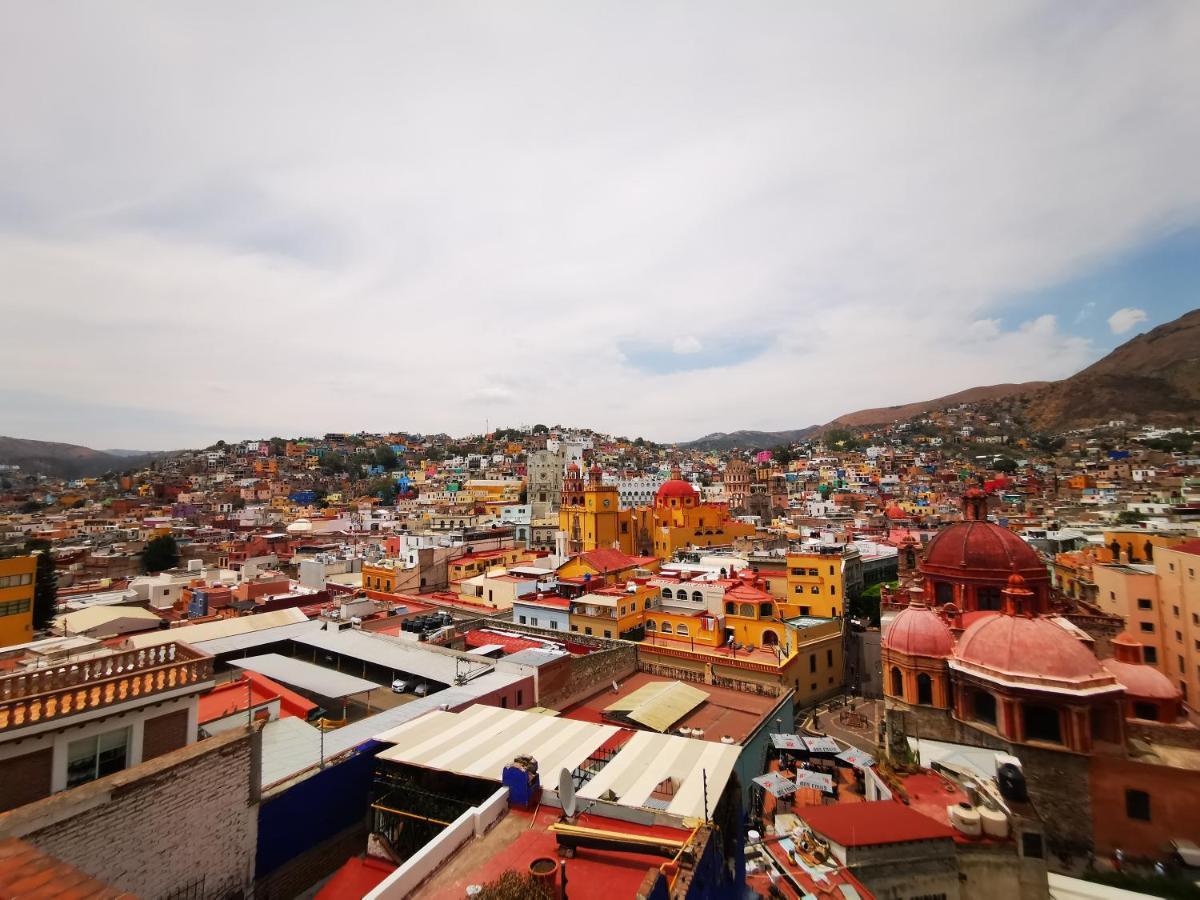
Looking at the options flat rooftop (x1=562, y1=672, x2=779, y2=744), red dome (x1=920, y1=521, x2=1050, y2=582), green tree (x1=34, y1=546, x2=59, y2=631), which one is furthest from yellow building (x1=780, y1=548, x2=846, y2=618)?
green tree (x1=34, y1=546, x2=59, y2=631)

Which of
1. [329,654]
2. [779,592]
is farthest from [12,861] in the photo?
[779,592]

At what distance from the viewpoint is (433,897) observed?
5.76 metres

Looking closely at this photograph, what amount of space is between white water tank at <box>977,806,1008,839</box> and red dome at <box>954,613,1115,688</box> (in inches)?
206

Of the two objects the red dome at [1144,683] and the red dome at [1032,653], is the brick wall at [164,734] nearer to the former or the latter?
the red dome at [1032,653]

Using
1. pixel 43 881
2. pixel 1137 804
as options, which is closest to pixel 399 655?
pixel 43 881

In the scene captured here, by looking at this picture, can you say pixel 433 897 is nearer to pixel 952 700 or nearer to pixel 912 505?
pixel 952 700

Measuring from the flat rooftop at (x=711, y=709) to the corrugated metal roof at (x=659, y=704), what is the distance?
1.03 ft

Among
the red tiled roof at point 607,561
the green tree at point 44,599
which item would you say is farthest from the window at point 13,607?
the red tiled roof at point 607,561

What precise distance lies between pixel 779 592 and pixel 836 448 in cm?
12681

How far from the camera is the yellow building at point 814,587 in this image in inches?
1065

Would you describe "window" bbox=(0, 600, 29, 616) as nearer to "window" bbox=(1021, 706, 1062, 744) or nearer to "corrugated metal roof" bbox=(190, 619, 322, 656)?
"corrugated metal roof" bbox=(190, 619, 322, 656)

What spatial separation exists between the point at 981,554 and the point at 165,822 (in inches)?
988

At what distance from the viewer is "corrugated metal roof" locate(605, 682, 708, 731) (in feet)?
49.9

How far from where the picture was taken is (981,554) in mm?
21922
